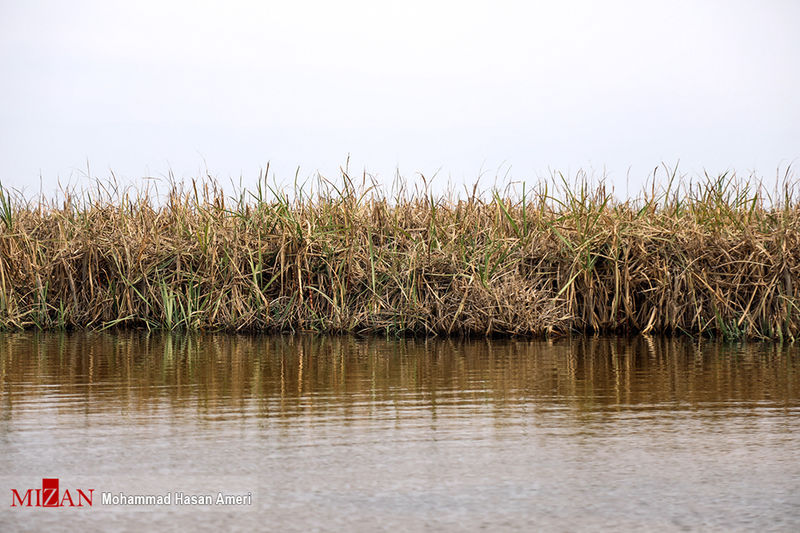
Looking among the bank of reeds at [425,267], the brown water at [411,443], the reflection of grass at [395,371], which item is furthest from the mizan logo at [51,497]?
the bank of reeds at [425,267]

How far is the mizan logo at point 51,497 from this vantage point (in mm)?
2215

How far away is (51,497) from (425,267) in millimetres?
5558

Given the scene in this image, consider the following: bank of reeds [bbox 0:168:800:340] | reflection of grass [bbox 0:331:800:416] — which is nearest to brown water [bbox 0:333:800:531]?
reflection of grass [bbox 0:331:800:416]

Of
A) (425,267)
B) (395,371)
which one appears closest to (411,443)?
(395,371)

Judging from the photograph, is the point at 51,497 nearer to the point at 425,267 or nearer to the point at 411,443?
the point at 411,443

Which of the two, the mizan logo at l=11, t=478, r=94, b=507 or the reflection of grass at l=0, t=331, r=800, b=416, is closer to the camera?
the mizan logo at l=11, t=478, r=94, b=507

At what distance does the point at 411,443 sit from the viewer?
2893 millimetres

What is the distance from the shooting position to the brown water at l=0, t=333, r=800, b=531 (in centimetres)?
211

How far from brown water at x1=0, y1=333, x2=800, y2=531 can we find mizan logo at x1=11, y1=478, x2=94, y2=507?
28mm

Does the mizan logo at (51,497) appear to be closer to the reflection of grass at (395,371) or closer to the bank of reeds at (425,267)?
the reflection of grass at (395,371)

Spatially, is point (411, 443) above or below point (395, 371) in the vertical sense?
below

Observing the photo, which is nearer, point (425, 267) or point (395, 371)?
point (395, 371)

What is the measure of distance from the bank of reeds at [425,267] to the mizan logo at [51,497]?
204 inches

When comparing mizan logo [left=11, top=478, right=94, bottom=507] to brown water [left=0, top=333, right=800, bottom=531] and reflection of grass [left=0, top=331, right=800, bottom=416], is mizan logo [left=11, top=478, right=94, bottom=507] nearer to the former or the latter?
brown water [left=0, top=333, right=800, bottom=531]
